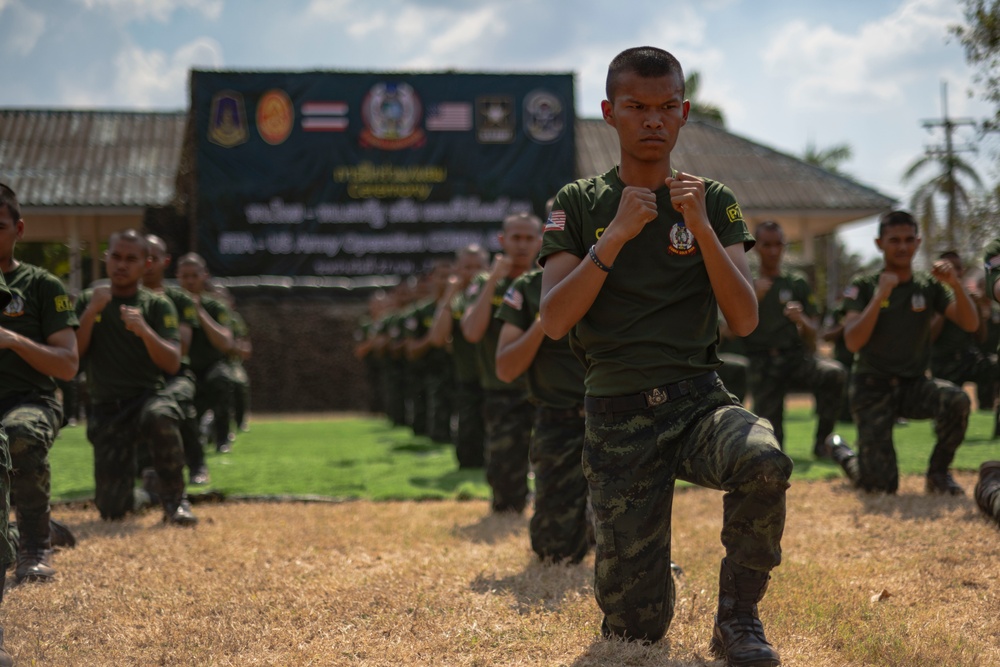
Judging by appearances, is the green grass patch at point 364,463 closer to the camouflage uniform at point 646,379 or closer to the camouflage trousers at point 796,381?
the camouflage trousers at point 796,381

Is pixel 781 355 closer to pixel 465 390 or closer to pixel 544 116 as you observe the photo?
pixel 465 390

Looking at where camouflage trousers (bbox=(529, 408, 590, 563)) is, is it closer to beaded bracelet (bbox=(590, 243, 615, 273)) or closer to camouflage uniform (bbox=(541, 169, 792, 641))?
camouflage uniform (bbox=(541, 169, 792, 641))

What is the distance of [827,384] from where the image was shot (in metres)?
9.50

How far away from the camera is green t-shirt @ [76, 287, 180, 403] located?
23.1 ft

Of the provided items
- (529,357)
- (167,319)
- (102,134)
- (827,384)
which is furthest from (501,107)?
(529,357)

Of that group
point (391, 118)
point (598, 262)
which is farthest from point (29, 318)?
point (391, 118)

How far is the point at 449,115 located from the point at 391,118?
1.16 meters

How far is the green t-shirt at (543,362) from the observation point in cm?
559

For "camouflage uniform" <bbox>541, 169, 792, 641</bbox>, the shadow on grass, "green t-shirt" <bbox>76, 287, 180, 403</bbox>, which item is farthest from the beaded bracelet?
"green t-shirt" <bbox>76, 287, 180, 403</bbox>

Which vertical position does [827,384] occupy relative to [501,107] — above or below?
below

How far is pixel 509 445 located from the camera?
22.6 feet

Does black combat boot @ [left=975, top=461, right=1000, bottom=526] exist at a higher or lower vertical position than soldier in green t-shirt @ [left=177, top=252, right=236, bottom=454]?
lower

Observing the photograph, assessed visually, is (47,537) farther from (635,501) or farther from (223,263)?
(223,263)

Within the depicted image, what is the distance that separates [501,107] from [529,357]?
15.2 meters
